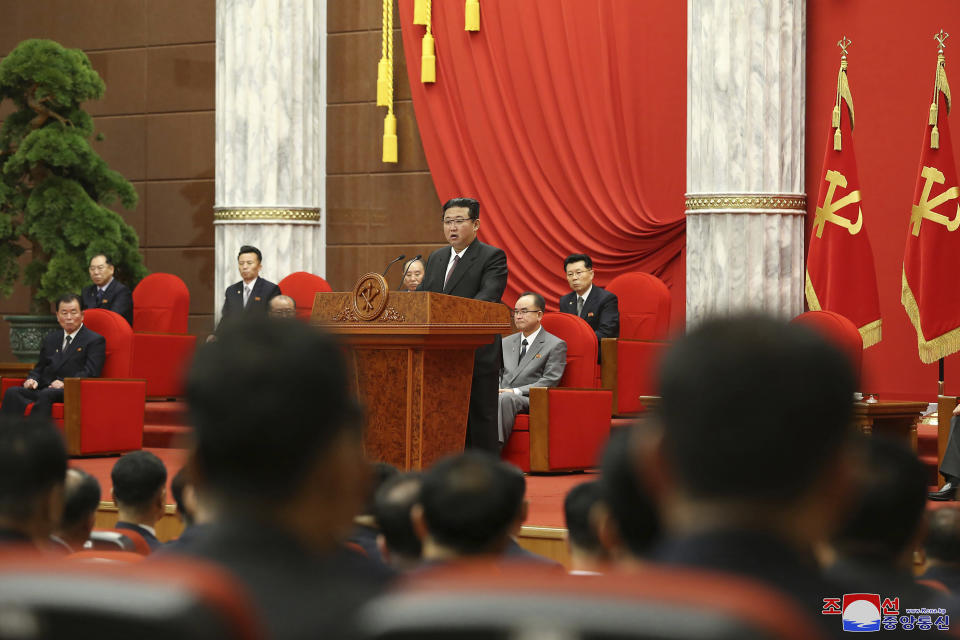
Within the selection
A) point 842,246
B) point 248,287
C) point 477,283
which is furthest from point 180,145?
point 842,246

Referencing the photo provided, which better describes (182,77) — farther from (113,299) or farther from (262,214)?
(113,299)

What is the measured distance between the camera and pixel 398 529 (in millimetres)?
Result: 2062

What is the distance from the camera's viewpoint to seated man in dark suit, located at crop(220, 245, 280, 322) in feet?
25.2

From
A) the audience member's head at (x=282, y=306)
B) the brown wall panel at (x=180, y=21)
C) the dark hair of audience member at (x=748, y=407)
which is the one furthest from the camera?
the brown wall panel at (x=180, y=21)

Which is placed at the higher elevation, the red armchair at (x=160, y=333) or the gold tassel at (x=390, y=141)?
the gold tassel at (x=390, y=141)

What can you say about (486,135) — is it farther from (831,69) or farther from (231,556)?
(231,556)

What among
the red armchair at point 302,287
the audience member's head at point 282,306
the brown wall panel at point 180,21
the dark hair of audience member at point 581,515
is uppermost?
the brown wall panel at point 180,21

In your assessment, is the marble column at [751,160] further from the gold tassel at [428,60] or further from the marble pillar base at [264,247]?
the marble pillar base at [264,247]

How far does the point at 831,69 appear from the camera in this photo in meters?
7.50

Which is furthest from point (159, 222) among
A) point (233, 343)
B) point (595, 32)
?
point (233, 343)

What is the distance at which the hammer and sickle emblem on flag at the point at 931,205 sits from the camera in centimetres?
622

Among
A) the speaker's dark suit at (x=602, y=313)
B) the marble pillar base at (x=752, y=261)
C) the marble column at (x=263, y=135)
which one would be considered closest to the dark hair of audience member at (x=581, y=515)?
the speaker's dark suit at (x=602, y=313)

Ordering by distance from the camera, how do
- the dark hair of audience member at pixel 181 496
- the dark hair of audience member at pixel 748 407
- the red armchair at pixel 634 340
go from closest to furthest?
the dark hair of audience member at pixel 748 407, the dark hair of audience member at pixel 181 496, the red armchair at pixel 634 340

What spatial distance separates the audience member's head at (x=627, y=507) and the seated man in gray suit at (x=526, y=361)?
4715 millimetres
